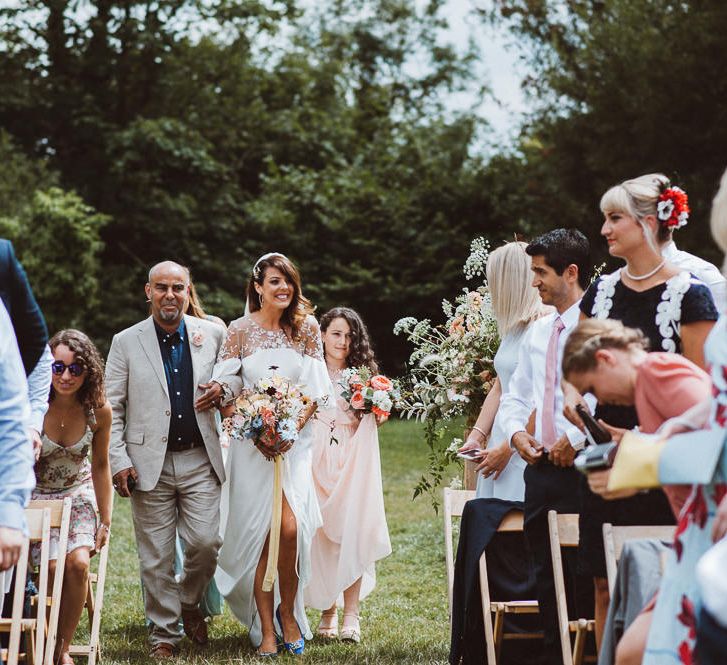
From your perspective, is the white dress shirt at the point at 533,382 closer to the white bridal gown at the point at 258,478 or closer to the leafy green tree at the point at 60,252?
the white bridal gown at the point at 258,478

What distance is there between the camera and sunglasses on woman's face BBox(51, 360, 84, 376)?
6770mm

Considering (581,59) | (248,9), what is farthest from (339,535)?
(248,9)

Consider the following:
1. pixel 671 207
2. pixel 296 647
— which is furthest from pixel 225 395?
pixel 671 207

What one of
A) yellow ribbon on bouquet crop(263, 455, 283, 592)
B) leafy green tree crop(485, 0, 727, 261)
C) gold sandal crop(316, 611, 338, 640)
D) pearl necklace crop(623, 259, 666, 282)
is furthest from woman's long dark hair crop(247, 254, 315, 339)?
leafy green tree crop(485, 0, 727, 261)

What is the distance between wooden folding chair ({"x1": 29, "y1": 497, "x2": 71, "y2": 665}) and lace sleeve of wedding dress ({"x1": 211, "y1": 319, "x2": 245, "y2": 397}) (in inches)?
62.2

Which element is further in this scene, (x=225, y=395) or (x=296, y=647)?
(x=225, y=395)

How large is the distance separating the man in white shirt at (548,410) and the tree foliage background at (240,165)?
15208mm

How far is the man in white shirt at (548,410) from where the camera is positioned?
567 cm

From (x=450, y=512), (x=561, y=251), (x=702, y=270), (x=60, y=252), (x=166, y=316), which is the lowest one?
(x=450, y=512)

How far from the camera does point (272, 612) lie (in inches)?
290

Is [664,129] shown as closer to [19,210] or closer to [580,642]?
[19,210]

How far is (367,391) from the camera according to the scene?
26.7 feet

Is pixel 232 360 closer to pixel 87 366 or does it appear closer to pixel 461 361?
pixel 87 366

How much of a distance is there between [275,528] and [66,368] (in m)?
1.70
